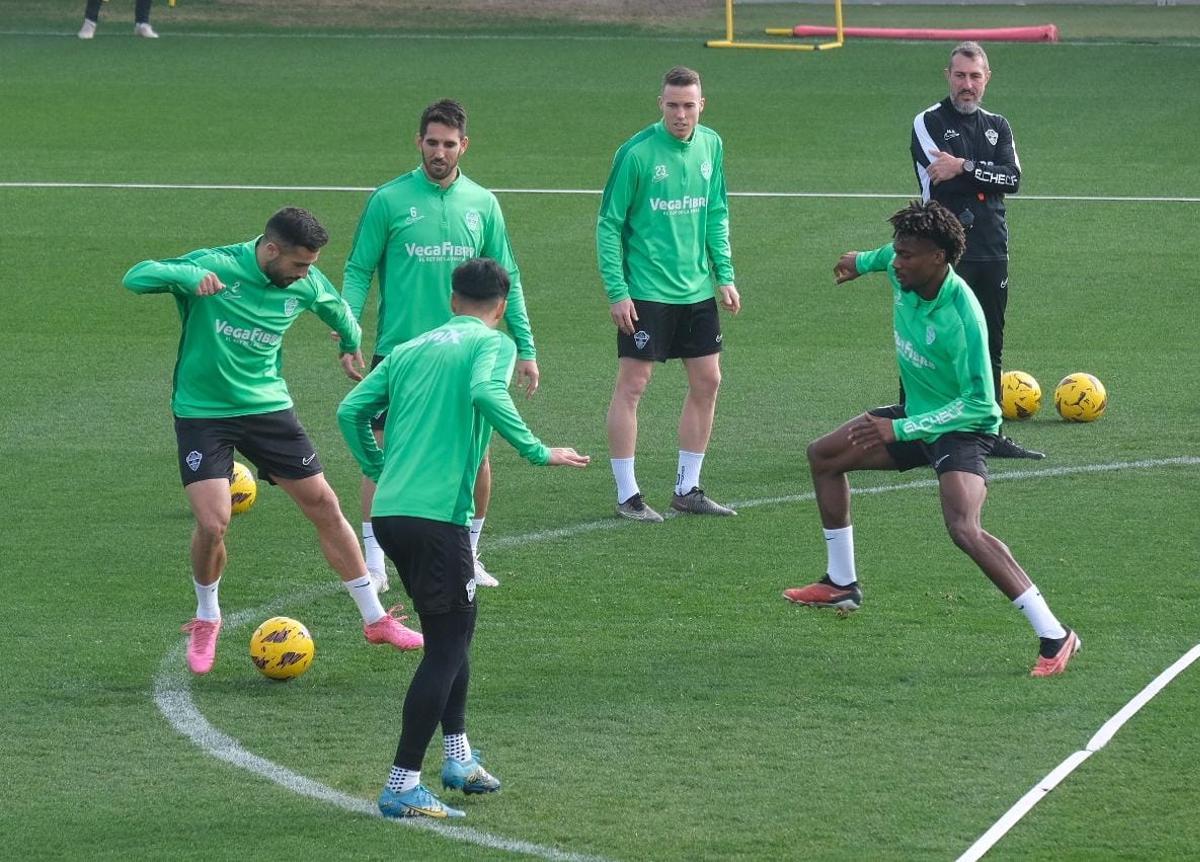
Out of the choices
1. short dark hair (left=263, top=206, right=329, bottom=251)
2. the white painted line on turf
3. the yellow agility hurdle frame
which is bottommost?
the white painted line on turf

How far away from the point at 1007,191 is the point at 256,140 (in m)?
14.9

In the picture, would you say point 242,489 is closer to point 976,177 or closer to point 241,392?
point 241,392

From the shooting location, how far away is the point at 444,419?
23.0 feet

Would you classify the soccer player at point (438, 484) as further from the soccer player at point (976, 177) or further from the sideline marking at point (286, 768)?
the soccer player at point (976, 177)

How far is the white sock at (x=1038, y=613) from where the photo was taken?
27.2ft

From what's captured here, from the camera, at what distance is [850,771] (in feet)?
24.1

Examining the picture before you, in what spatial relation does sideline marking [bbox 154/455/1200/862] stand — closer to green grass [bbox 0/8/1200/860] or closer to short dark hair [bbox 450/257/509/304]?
green grass [bbox 0/8/1200/860]

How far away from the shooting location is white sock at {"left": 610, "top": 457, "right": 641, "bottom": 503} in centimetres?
1098

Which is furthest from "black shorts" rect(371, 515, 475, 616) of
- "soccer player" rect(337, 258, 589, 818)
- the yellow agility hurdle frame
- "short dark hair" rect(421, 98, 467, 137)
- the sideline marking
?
the yellow agility hurdle frame

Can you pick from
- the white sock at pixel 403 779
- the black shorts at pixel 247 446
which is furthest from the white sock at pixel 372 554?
the white sock at pixel 403 779

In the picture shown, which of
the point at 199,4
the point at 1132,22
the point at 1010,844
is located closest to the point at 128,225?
the point at 1010,844

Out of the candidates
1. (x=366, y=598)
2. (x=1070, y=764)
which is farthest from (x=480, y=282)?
(x=1070, y=764)

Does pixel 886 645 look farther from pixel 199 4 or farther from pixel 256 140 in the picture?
pixel 199 4

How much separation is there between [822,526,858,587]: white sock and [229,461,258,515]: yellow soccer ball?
143 inches
